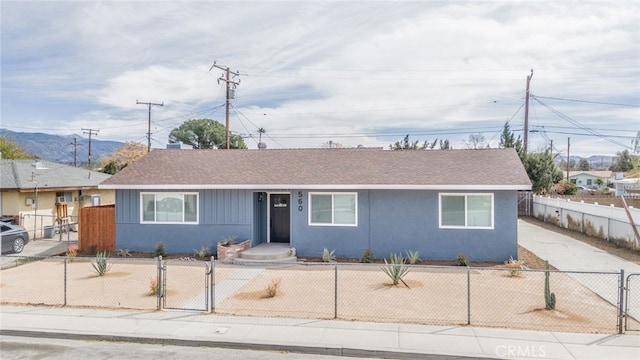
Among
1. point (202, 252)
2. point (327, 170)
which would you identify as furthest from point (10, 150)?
point (327, 170)

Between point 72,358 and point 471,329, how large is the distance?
7131 millimetres

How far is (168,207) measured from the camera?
17.4 m

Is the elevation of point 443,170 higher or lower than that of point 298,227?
higher

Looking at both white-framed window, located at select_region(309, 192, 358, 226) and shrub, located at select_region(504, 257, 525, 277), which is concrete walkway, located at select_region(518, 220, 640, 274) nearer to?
shrub, located at select_region(504, 257, 525, 277)

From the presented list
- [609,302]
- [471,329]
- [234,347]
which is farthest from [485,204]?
[234,347]

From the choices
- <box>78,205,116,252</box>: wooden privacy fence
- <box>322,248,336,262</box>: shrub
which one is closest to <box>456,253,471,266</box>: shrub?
<box>322,248,336,262</box>: shrub

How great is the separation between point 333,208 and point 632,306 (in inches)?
364

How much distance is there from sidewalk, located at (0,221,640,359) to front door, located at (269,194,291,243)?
8.39m

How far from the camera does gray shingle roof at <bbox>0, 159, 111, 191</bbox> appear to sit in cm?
2152

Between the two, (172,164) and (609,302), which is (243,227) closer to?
(172,164)

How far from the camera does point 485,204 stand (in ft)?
50.4

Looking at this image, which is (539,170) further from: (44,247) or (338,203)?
(44,247)

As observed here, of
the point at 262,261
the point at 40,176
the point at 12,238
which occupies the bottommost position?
the point at 262,261

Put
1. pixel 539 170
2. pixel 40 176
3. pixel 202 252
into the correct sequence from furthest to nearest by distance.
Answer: pixel 539 170 → pixel 40 176 → pixel 202 252
